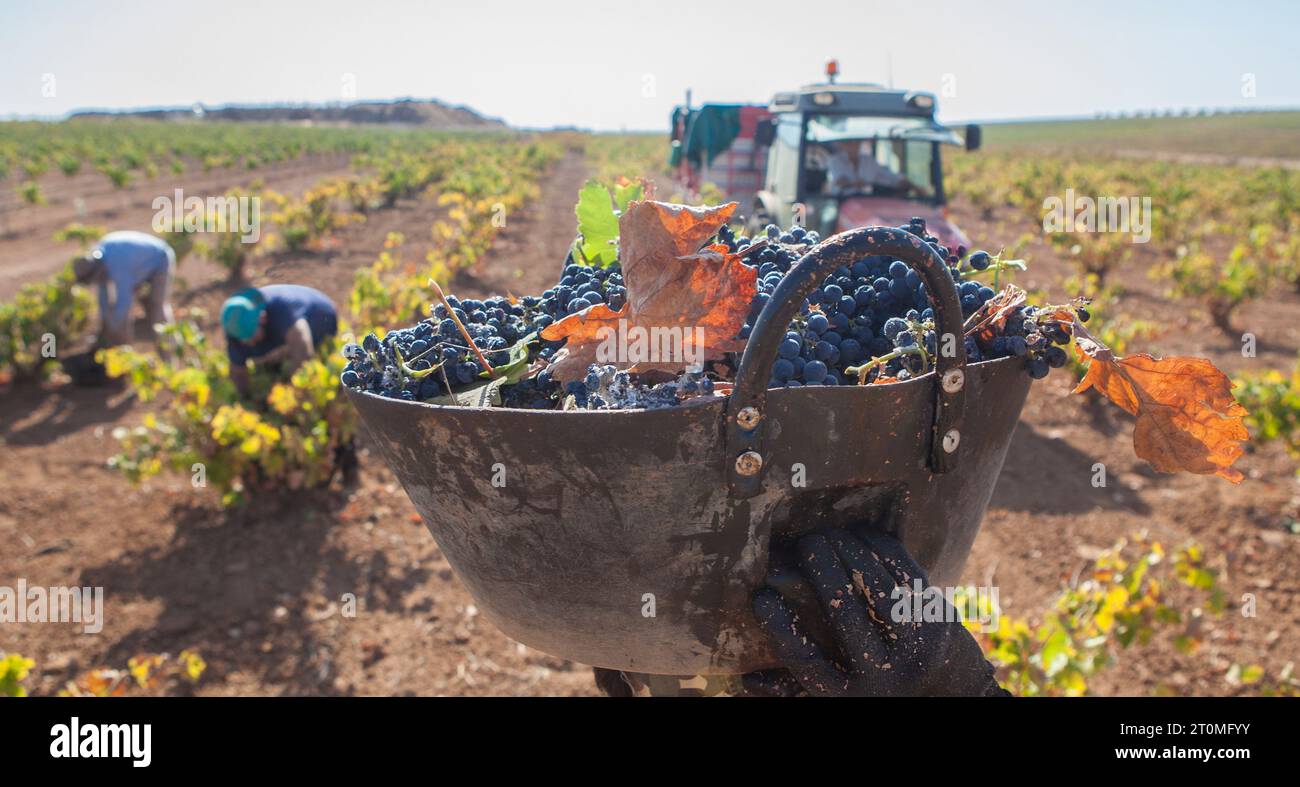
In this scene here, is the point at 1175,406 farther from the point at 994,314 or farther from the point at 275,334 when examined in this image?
the point at 275,334

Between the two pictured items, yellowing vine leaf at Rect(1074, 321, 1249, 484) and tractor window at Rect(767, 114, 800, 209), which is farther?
tractor window at Rect(767, 114, 800, 209)

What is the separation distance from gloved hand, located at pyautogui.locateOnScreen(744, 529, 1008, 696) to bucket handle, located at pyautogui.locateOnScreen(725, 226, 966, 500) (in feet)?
0.66

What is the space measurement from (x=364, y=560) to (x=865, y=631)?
4833mm

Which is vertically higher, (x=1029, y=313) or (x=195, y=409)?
(x=1029, y=313)

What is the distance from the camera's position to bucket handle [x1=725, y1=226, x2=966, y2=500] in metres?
0.97

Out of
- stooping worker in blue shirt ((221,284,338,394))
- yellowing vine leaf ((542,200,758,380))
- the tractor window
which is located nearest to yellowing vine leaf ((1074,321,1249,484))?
yellowing vine leaf ((542,200,758,380))

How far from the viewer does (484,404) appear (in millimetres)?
1136

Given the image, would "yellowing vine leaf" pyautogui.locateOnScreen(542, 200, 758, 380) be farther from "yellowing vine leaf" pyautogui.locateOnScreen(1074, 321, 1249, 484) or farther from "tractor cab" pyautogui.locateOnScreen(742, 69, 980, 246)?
"tractor cab" pyautogui.locateOnScreen(742, 69, 980, 246)

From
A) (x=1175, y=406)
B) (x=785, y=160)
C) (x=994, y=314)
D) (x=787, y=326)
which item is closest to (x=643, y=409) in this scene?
(x=787, y=326)

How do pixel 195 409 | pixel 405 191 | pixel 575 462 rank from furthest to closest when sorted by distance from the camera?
pixel 405 191, pixel 195 409, pixel 575 462

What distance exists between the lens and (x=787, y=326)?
0.97 metres
